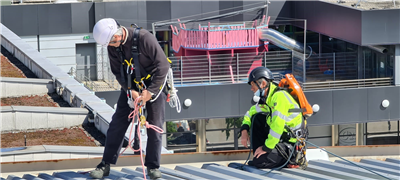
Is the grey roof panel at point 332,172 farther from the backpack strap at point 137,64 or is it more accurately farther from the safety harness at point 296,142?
the backpack strap at point 137,64

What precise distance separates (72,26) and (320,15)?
10561mm

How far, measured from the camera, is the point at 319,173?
703cm

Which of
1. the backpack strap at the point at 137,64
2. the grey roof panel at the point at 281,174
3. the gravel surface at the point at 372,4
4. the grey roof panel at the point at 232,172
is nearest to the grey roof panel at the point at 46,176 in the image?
the backpack strap at the point at 137,64

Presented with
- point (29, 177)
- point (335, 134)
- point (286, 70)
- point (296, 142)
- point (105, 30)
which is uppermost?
point (105, 30)

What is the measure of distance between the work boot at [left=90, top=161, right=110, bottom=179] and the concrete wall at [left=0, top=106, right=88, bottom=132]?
464 centimetres

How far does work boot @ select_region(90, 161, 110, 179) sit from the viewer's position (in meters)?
6.80

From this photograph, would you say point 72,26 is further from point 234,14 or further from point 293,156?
point 293,156

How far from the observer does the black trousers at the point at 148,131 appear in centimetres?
679

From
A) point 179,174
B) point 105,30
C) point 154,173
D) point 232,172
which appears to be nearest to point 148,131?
point 154,173

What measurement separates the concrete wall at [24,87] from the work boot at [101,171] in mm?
6721

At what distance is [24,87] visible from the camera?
13.2 metres

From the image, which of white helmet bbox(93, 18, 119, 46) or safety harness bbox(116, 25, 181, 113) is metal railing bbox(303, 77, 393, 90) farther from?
white helmet bbox(93, 18, 119, 46)

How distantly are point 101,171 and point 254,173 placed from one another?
65.1 inches

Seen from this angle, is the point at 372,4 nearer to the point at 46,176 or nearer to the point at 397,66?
the point at 397,66
